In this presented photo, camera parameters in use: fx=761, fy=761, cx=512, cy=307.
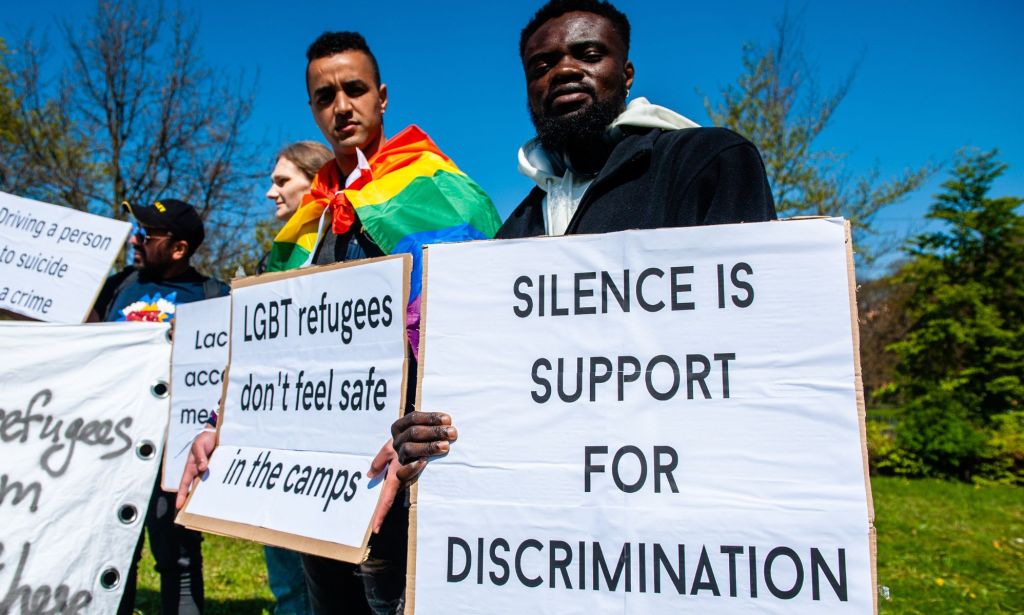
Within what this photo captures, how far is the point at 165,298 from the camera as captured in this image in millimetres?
3781

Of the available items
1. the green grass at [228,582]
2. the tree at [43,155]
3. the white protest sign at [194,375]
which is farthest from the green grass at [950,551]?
the tree at [43,155]

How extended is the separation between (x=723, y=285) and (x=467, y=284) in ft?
1.88

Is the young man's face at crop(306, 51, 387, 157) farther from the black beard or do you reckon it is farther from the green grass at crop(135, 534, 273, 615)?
the green grass at crop(135, 534, 273, 615)

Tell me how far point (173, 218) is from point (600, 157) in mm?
2620

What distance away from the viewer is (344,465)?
80.1 inches

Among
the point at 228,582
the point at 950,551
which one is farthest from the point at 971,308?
the point at 228,582

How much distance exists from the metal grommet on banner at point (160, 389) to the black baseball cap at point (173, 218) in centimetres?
102

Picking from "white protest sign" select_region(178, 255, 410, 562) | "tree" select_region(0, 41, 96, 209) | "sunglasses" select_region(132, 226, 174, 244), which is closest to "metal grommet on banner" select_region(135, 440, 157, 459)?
"white protest sign" select_region(178, 255, 410, 562)

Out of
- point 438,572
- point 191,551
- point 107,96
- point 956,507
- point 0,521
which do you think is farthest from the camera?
point 107,96

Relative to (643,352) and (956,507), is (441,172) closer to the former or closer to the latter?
(643,352)

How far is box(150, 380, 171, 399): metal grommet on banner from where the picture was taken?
10.5ft

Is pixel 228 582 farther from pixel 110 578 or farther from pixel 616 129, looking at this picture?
pixel 616 129

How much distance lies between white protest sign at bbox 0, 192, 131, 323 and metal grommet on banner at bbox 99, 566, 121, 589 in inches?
53.6

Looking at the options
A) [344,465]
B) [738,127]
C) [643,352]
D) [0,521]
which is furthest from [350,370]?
[738,127]
